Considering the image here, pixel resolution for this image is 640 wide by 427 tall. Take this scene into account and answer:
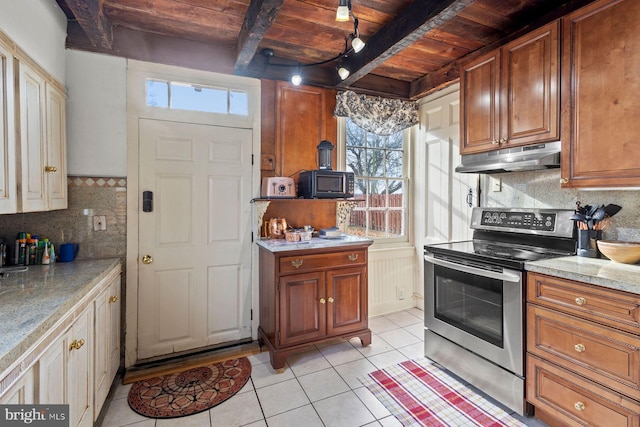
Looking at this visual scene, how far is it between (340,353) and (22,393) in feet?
6.88

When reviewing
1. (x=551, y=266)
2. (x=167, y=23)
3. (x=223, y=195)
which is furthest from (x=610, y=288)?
(x=167, y=23)

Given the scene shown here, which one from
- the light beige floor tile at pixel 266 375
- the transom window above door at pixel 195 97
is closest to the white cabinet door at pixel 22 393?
the light beige floor tile at pixel 266 375

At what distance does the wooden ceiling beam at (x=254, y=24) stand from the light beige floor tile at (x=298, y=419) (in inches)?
94.7

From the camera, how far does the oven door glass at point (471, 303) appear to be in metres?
1.93

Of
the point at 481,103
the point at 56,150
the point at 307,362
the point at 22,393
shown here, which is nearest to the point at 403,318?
the point at 307,362

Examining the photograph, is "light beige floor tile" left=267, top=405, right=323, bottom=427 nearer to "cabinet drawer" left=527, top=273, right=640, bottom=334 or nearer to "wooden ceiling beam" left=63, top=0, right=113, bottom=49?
"cabinet drawer" left=527, top=273, right=640, bottom=334

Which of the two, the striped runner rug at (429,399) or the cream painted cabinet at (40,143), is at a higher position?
the cream painted cabinet at (40,143)

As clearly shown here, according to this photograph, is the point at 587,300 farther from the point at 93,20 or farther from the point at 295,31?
the point at 93,20

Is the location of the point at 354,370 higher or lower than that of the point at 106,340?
lower

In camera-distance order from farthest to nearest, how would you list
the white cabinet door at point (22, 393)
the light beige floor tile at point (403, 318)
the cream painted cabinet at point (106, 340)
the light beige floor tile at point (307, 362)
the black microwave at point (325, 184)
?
the light beige floor tile at point (403, 318) → the black microwave at point (325, 184) → the light beige floor tile at point (307, 362) → the cream painted cabinet at point (106, 340) → the white cabinet door at point (22, 393)

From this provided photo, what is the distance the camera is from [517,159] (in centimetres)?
212

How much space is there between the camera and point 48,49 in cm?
192

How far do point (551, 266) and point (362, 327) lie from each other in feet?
5.11

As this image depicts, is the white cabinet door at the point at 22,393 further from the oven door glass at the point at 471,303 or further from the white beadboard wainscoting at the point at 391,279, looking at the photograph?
the white beadboard wainscoting at the point at 391,279
